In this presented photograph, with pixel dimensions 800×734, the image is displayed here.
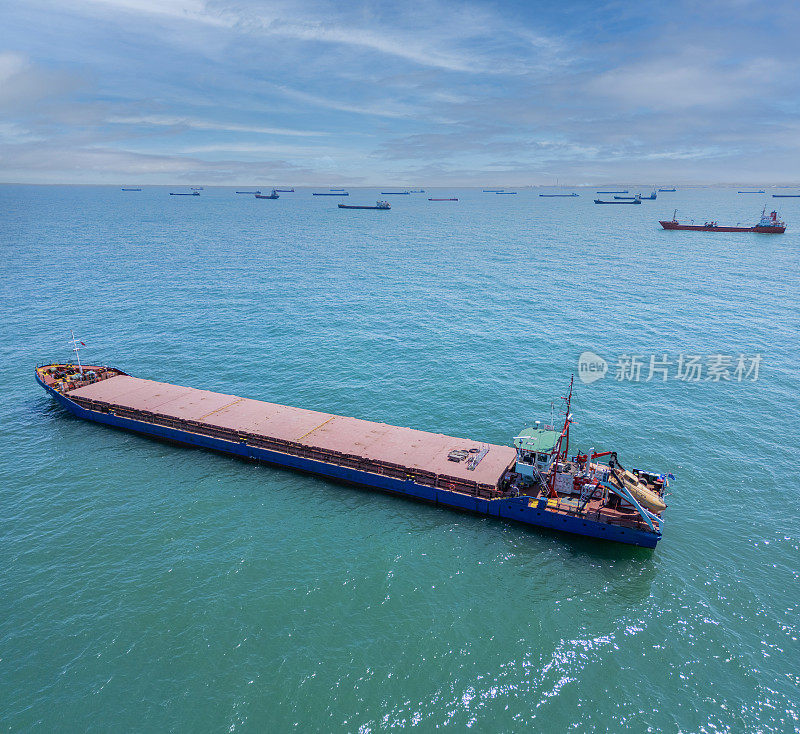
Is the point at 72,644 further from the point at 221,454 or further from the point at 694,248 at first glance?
the point at 694,248

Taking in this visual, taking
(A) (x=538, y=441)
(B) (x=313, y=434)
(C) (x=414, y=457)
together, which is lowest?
(C) (x=414, y=457)

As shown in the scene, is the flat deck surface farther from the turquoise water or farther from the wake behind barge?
the turquoise water

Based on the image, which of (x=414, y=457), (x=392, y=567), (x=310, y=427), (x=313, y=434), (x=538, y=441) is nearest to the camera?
(x=392, y=567)

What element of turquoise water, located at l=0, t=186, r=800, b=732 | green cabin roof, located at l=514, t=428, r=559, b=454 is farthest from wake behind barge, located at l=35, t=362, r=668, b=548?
turquoise water, located at l=0, t=186, r=800, b=732

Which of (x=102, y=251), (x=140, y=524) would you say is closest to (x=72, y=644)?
(x=140, y=524)

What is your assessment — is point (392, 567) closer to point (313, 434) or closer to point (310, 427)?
point (313, 434)

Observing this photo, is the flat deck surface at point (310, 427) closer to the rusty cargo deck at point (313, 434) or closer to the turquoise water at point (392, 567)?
the rusty cargo deck at point (313, 434)

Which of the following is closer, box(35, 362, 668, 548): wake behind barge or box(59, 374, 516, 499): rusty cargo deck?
box(35, 362, 668, 548): wake behind barge

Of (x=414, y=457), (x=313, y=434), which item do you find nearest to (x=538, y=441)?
(x=414, y=457)
